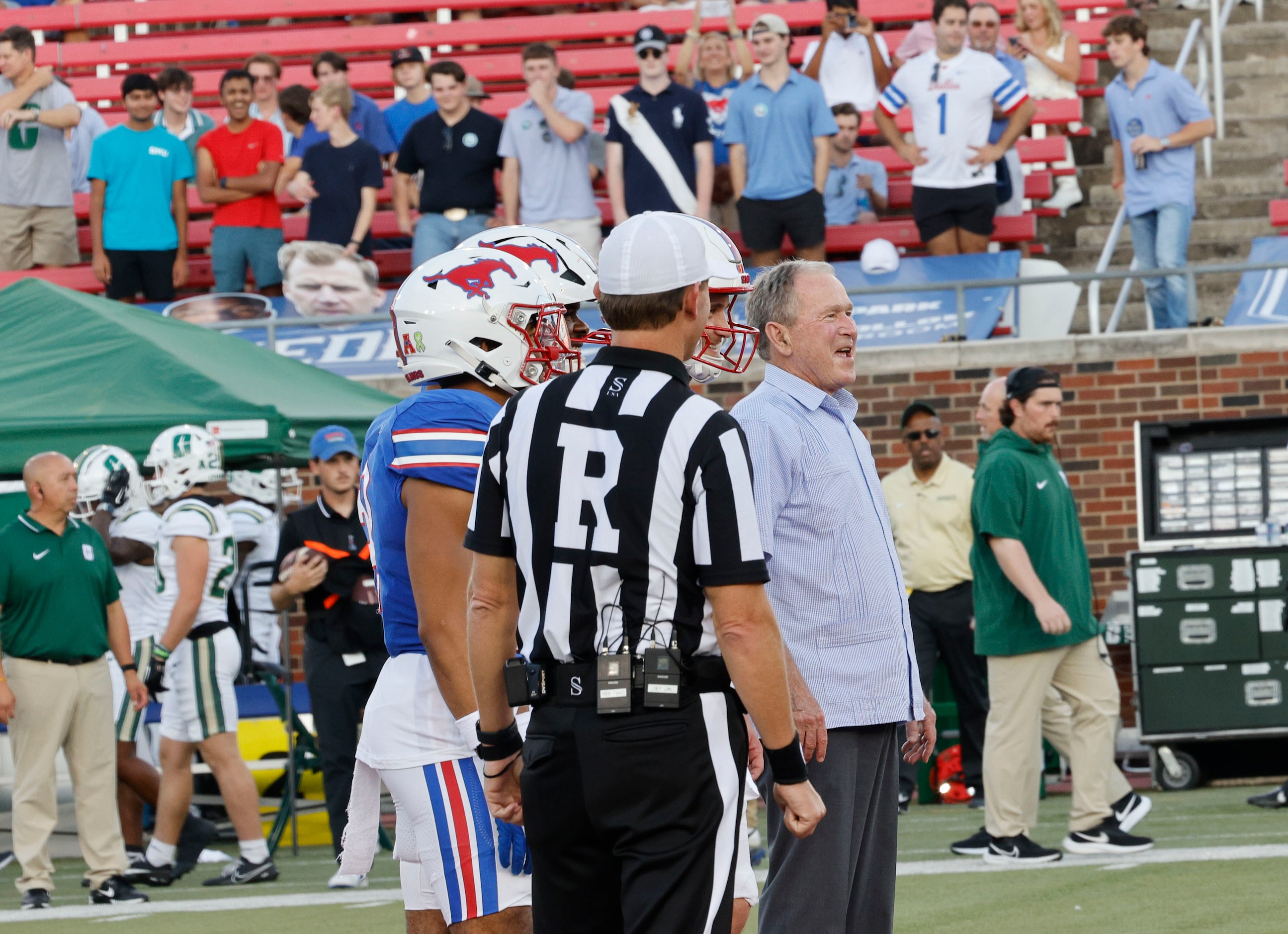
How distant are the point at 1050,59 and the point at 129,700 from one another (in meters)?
9.22

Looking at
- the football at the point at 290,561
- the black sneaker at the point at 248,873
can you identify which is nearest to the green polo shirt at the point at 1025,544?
the football at the point at 290,561

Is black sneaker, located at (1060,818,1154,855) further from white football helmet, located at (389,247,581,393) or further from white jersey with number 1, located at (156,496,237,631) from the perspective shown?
white football helmet, located at (389,247,581,393)

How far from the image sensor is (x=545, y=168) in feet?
41.5

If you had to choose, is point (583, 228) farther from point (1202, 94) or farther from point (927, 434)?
point (1202, 94)

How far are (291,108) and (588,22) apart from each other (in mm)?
3980

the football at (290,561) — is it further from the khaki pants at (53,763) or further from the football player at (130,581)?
the khaki pants at (53,763)

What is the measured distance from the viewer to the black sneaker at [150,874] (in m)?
8.33

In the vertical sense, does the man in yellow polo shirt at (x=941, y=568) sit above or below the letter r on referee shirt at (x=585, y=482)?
below

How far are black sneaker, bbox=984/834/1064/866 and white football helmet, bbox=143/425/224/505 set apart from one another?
3943 mm

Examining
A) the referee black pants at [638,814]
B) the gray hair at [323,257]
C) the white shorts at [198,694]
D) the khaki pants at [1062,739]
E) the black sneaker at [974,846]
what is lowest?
the black sneaker at [974,846]

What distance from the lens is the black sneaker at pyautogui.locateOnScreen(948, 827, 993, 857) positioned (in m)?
7.76

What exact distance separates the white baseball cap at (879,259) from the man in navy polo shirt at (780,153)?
14.8 inches

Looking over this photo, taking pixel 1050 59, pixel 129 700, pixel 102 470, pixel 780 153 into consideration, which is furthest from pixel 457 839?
pixel 1050 59

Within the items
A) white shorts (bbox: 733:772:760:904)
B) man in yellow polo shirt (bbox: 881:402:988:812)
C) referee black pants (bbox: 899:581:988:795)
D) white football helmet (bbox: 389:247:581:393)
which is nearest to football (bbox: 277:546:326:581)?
man in yellow polo shirt (bbox: 881:402:988:812)
